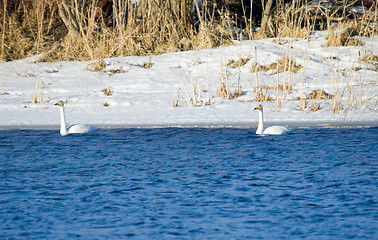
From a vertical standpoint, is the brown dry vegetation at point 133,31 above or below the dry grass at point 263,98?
above

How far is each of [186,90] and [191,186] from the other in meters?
6.87

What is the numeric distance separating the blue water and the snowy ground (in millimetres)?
1077

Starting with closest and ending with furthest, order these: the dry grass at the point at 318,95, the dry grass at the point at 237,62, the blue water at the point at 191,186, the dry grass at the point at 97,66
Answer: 1. the blue water at the point at 191,186
2. the dry grass at the point at 318,95
3. the dry grass at the point at 237,62
4. the dry grass at the point at 97,66

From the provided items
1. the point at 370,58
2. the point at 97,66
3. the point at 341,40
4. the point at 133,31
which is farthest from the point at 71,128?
the point at 341,40

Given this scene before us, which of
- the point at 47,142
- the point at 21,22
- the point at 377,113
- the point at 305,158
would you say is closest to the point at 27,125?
the point at 47,142

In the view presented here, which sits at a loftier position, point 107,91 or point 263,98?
point 107,91

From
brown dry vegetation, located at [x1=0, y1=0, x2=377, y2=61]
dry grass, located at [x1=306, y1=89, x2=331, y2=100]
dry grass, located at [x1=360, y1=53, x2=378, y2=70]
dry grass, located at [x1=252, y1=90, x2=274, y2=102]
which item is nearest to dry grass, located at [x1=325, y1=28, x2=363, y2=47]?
brown dry vegetation, located at [x1=0, y1=0, x2=377, y2=61]

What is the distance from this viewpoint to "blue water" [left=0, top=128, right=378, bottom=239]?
510cm

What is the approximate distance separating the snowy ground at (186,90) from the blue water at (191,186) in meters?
1.08

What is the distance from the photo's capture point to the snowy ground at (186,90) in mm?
10734

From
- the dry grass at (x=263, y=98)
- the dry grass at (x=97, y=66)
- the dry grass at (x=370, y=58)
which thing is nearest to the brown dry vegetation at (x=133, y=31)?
the dry grass at (x=97, y=66)

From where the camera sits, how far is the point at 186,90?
13109 mm

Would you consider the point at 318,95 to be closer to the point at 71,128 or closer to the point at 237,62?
the point at 237,62

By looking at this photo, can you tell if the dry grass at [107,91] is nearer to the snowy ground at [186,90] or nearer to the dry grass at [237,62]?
the snowy ground at [186,90]
